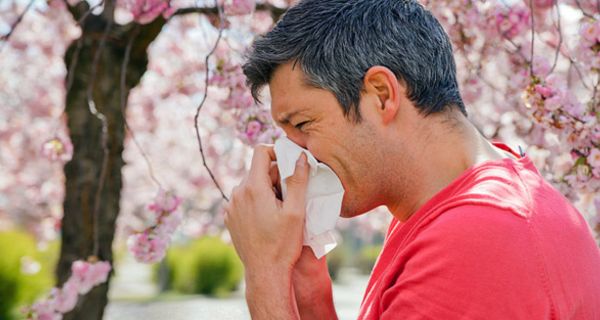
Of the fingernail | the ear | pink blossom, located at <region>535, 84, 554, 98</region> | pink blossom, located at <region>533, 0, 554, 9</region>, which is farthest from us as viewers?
pink blossom, located at <region>533, 0, 554, 9</region>

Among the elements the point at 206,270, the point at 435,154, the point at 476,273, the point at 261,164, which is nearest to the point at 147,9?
the point at 261,164

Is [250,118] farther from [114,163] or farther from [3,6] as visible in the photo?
[3,6]

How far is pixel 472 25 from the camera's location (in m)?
3.16

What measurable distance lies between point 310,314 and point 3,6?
5.86 metres

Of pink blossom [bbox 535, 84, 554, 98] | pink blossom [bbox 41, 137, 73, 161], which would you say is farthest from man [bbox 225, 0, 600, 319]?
pink blossom [bbox 41, 137, 73, 161]

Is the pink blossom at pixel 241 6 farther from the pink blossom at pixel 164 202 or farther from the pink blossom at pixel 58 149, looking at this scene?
the pink blossom at pixel 58 149

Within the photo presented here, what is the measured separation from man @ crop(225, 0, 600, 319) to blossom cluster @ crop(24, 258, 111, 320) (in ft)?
5.75

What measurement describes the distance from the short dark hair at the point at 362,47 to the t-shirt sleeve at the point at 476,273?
279 mm

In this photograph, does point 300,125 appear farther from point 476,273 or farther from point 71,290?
point 71,290

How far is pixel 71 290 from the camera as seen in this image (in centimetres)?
300

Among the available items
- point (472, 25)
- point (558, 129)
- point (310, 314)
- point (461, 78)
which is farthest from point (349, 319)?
point (310, 314)

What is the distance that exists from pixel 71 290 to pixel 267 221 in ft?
6.41

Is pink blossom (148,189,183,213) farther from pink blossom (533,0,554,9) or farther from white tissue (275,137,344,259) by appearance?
pink blossom (533,0,554,9)

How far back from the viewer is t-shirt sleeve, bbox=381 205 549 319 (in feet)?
3.17
